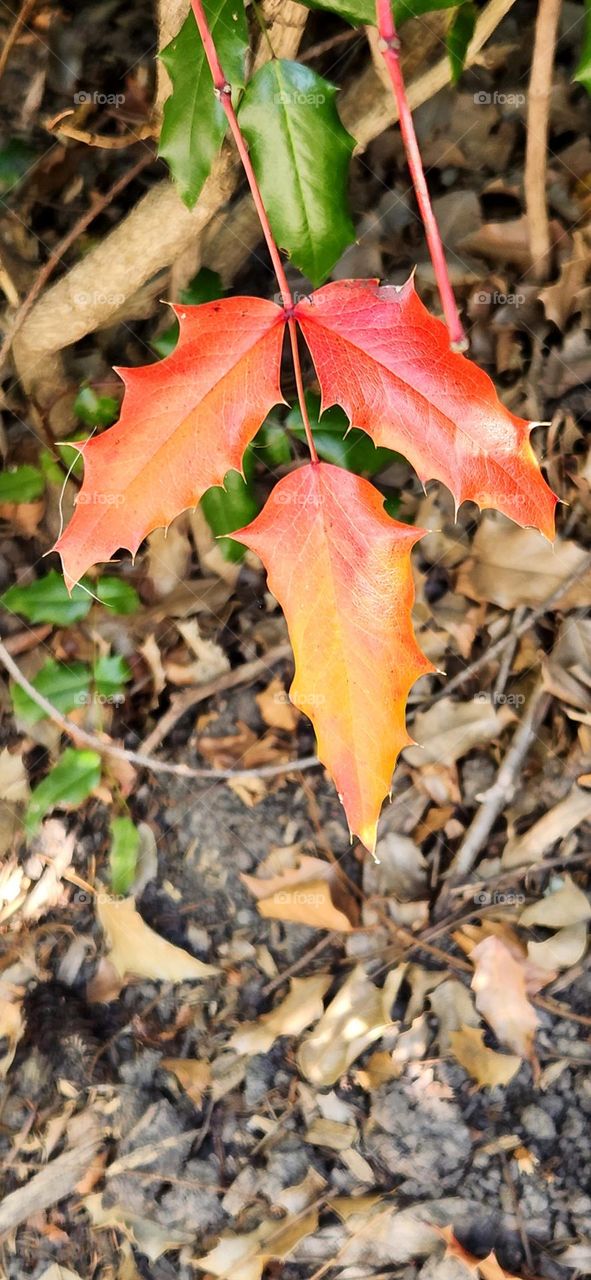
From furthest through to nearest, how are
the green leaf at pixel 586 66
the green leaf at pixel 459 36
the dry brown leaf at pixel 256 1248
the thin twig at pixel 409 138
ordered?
the dry brown leaf at pixel 256 1248
the green leaf at pixel 459 36
the green leaf at pixel 586 66
the thin twig at pixel 409 138

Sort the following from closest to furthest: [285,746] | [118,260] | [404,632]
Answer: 1. [404,632]
2. [118,260]
3. [285,746]

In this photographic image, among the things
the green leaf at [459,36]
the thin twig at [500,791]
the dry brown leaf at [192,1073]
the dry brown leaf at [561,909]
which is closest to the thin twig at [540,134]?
the green leaf at [459,36]

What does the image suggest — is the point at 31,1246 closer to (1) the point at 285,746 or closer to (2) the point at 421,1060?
(2) the point at 421,1060

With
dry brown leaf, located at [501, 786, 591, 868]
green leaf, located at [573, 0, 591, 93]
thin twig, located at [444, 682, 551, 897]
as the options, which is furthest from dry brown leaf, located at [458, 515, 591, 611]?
green leaf, located at [573, 0, 591, 93]

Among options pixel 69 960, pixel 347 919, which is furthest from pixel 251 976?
pixel 69 960

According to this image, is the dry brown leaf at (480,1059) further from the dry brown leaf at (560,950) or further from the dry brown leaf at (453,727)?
the dry brown leaf at (453,727)

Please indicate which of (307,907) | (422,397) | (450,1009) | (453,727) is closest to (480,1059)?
(450,1009)
